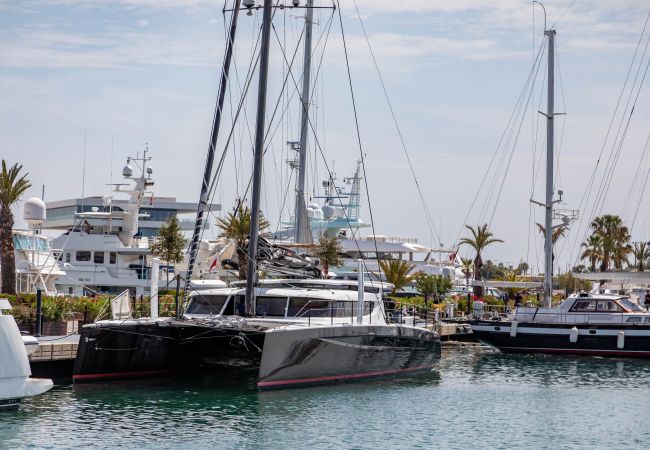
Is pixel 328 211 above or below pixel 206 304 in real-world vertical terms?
above

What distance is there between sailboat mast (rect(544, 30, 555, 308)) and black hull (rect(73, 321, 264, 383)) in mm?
20368

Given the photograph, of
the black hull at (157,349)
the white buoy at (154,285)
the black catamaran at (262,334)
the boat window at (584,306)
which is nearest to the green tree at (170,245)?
the boat window at (584,306)

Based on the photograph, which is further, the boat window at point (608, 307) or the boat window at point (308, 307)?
the boat window at point (608, 307)

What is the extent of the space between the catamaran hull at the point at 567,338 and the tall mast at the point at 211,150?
16942 millimetres

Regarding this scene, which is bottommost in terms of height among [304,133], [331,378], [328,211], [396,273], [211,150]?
[331,378]

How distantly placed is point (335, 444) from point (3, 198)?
25805 millimetres

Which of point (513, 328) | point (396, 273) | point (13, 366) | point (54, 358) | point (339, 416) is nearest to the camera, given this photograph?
point (13, 366)

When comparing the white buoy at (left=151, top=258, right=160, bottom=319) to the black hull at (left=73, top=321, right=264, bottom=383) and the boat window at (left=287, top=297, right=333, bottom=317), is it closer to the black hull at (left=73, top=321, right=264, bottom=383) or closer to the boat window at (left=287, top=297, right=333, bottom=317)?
the black hull at (left=73, top=321, right=264, bottom=383)

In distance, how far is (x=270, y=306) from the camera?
91.1 ft

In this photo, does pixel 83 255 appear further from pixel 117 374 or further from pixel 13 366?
pixel 13 366

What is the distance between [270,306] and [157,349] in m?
3.35

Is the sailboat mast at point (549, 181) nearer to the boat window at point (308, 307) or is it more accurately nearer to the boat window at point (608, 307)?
the boat window at point (608, 307)

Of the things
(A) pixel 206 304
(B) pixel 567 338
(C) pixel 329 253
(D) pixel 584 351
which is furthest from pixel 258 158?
(C) pixel 329 253

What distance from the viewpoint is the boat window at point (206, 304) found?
92.5ft
